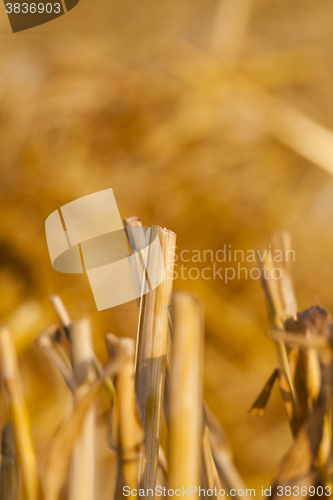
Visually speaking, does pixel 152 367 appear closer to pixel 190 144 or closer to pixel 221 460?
pixel 221 460

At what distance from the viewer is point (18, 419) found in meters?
0.11

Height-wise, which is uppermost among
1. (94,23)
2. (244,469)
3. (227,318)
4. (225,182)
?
(94,23)

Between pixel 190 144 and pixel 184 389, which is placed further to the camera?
pixel 190 144

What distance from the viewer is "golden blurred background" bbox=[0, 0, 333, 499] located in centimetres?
30

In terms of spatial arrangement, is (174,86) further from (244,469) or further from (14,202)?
(244,469)

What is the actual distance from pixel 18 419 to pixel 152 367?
0.05m

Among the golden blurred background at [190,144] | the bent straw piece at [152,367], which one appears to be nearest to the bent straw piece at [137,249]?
the bent straw piece at [152,367]

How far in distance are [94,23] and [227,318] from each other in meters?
0.32

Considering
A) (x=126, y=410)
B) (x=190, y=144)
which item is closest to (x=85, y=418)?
(x=126, y=410)

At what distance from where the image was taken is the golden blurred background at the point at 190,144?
30 cm

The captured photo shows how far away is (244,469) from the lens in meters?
0.29

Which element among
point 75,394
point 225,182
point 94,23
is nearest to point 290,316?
point 75,394

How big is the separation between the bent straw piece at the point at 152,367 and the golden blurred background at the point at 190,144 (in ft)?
0.55

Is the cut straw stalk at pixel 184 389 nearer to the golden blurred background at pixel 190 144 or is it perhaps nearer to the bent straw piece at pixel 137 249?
the bent straw piece at pixel 137 249
